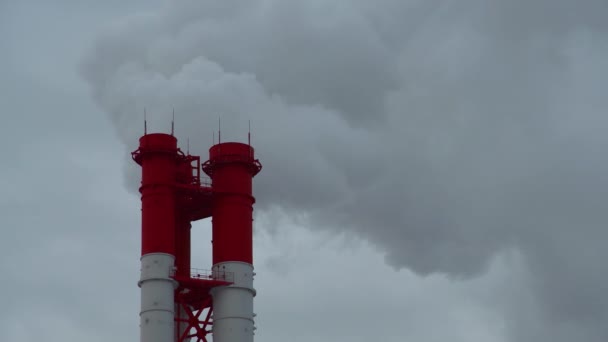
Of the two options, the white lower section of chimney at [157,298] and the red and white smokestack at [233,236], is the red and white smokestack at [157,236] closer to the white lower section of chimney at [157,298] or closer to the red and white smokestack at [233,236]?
the white lower section of chimney at [157,298]

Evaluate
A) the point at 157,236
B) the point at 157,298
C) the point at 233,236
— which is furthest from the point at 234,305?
the point at 157,236

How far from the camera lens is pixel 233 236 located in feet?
396

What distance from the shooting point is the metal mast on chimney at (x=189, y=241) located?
117 m

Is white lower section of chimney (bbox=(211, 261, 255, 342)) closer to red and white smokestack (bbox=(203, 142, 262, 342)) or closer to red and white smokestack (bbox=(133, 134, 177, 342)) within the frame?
red and white smokestack (bbox=(203, 142, 262, 342))

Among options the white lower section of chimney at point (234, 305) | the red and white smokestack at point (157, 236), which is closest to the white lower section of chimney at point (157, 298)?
the red and white smokestack at point (157, 236)

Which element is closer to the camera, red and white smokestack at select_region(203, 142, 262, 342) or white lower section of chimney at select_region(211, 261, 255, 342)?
white lower section of chimney at select_region(211, 261, 255, 342)

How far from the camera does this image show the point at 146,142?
121m

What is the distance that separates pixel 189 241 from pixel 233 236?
5418 mm

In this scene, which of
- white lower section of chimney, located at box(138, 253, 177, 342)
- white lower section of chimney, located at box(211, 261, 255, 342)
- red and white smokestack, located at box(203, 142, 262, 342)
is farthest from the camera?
red and white smokestack, located at box(203, 142, 262, 342)

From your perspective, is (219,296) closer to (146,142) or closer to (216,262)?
(216,262)

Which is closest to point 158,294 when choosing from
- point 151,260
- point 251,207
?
point 151,260

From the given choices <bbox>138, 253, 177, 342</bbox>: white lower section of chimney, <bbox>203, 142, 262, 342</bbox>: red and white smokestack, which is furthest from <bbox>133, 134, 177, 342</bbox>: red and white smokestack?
<bbox>203, 142, 262, 342</bbox>: red and white smokestack

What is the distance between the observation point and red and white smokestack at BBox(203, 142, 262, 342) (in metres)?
119

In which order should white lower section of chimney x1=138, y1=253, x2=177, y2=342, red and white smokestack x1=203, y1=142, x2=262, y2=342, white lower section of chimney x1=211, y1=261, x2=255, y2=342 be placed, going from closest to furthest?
white lower section of chimney x1=138, y1=253, x2=177, y2=342 → white lower section of chimney x1=211, y1=261, x2=255, y2=342 → red and white smokestack x1=203, y1=142, x2=262, y2=342
